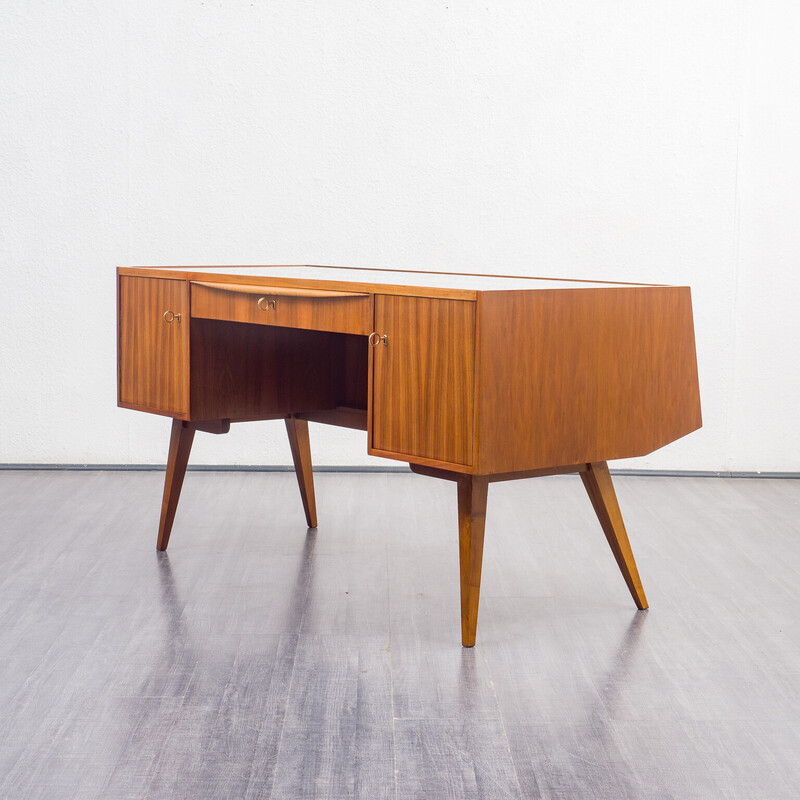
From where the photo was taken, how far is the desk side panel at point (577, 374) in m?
1.80

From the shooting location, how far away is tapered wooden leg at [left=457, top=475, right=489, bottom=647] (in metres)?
1.91

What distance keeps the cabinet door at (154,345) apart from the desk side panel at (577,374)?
892mm

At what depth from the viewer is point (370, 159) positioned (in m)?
3.59

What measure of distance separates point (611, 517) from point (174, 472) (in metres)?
1.12

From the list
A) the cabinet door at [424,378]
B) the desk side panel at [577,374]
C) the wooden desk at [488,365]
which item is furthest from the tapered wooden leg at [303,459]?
the desk side panel at [577,374]

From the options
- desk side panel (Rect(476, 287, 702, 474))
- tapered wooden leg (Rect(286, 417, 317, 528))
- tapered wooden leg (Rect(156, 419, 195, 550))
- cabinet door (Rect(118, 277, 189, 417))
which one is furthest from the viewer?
tapered wooden leg (Rect(286, 417, 317, 528))

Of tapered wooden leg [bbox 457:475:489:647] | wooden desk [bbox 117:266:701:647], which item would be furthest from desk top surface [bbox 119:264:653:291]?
tapered wooden leg [bbox 457:475:489:647]

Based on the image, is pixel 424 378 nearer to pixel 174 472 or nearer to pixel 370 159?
pixel 174 472

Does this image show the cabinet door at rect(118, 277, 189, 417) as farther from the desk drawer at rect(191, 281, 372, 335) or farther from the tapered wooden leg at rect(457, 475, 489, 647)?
the tapered wooden leg at rect(457, 475, 489, 647)

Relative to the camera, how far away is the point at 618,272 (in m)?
Result: 3.65

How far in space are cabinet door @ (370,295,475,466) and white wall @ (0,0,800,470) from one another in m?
1.73

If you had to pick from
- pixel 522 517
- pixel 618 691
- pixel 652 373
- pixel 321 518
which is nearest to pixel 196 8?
pixel 321 518

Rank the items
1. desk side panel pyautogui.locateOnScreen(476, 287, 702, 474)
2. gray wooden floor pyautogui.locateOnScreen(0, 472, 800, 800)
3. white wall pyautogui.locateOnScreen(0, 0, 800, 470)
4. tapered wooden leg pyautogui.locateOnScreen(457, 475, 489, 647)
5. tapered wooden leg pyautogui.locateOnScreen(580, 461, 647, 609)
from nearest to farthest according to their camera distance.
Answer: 1. gray wooden floor pyautogui.locateOnScreen(0, 472, 800, 800)
2. desk side panel pyautogui.locateOnScreen(476, 287, 702, 474)
3. tapered wooden leg pyautogui.locateOnScreen(457, 475, 489, 647)
4. tapered wooden leg pyautogui.locateOnScreen(580, 461, 647, 609)
5. white wall pyautogui.locateOnScreen(0, 0, 800, 470)

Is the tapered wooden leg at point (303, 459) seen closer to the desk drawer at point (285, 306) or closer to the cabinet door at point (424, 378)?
the desk drawer at point (285, 306)
